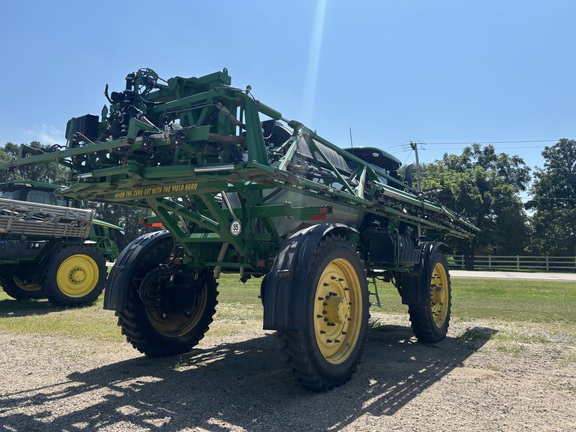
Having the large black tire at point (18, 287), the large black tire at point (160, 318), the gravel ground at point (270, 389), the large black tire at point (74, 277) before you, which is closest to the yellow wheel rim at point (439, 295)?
the gravel ground at point (270, 389)

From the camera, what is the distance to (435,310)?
7.83 m

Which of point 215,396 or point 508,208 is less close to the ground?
point 508,208

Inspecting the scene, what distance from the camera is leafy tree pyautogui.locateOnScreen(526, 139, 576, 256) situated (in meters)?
38.3

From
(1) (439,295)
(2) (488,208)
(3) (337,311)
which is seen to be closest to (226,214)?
(3) (337,311)

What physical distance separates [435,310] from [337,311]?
3.82 meters

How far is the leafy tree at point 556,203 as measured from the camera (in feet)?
126

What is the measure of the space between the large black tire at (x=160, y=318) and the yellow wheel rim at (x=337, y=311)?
2267mm

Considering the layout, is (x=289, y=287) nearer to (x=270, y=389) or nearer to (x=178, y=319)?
(x=270, y=389)

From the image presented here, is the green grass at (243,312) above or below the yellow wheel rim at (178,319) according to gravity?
below

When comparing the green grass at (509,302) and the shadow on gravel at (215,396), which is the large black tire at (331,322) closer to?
the shadow on gravel at (215,396)

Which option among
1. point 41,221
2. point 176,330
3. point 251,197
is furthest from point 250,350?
point 41,221

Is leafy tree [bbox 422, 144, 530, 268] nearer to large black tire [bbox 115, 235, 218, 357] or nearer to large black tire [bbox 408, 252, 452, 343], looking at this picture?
large black tire [bbox 408, 252, 452, 343]

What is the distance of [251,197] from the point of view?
5270 millimetres

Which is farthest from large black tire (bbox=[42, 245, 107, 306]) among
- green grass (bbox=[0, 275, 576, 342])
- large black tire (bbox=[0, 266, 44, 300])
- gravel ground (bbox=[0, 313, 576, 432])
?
gravel ground (bbox=[0, 313, 576, 432])
